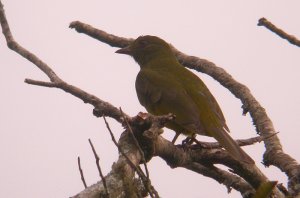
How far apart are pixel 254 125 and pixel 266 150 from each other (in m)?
0.57

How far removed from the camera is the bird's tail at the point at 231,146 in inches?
149

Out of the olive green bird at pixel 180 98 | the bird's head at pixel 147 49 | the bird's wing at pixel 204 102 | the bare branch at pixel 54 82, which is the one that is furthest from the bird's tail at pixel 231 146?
the bird's head at pixel 147 49

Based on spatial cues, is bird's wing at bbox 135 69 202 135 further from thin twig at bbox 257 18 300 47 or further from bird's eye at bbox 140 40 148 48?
thin twig at bbox 257 18 300 47

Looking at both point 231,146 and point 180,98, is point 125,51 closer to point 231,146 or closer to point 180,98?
point 180,98

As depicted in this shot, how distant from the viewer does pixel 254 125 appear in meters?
4.54

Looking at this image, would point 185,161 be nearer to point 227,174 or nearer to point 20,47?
point 227,174

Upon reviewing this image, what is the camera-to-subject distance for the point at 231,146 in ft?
13.6

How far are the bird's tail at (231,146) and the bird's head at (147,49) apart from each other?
2287 mm

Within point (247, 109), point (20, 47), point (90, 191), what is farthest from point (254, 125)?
point (90, 191)

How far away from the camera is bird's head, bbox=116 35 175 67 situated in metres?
6.98

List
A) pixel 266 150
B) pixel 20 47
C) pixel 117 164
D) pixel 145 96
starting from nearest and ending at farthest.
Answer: pixel 117 164
pixel 266 150
pixel 20 47
pixel 145 96

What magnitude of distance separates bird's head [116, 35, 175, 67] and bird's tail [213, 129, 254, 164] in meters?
2.29

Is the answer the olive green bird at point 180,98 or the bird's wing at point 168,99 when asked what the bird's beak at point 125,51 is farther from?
the bird's wing at point 168,99

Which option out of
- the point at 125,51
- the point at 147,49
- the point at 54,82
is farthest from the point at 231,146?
the point at 147,49
